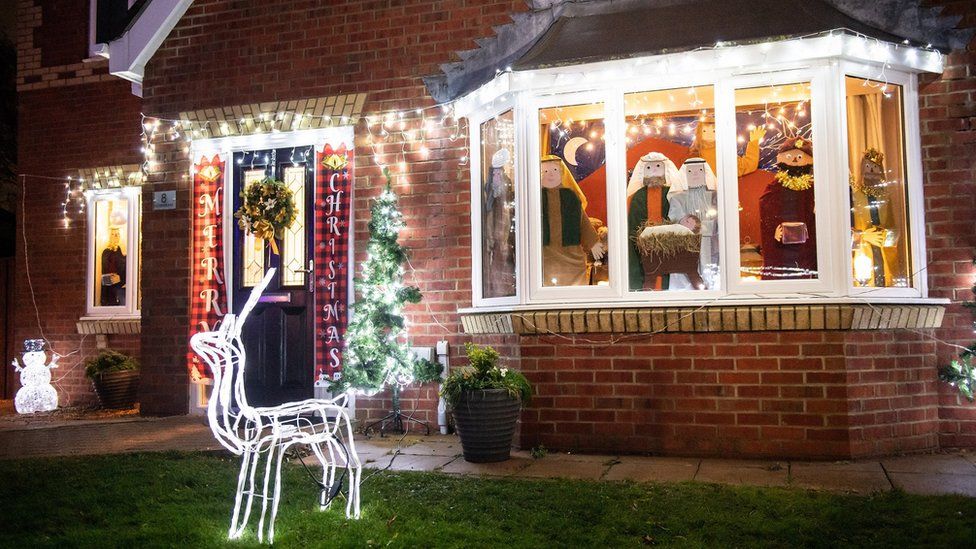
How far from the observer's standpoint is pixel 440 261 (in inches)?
289

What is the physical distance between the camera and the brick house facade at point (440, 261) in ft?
18.7

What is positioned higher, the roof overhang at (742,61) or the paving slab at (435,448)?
the roof overhang at (742,61)

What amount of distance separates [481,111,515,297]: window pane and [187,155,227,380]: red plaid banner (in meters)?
2.96

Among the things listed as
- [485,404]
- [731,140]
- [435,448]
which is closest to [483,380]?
[485,404]

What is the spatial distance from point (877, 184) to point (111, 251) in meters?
8.63

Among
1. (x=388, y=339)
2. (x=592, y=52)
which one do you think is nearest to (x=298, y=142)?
(x=388, y=339)

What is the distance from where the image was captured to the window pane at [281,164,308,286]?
8.05m

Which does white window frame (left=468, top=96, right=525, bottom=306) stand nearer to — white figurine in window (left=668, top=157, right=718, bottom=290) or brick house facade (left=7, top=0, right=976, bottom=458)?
brick house facade (left=7, top=0, right=976, bottom=458)

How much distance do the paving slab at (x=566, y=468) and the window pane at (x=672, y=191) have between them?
131 centimetres

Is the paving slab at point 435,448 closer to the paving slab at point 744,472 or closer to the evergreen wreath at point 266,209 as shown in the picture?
the paving slab at point 744,472

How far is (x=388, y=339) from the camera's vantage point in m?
7.07

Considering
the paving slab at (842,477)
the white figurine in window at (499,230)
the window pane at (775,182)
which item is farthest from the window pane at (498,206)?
the paving slab at (842,477)

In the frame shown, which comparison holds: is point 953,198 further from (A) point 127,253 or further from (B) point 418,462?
(A) point 127,253

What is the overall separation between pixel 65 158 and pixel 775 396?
9.09 m
